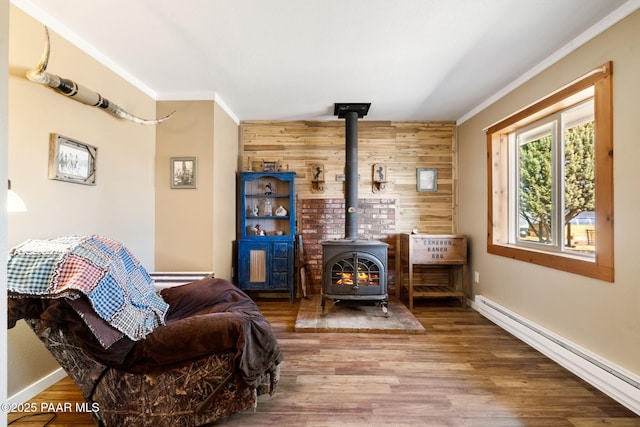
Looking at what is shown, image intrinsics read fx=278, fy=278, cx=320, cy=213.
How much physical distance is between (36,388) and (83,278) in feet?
4.13

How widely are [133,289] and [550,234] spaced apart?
3.19 metres

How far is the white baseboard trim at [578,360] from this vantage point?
5.37 ft

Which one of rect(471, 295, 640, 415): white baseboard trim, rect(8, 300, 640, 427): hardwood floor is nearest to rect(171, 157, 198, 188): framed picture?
rect(8, 300, 640, 427): hardwood floor

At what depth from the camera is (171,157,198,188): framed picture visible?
115 inches

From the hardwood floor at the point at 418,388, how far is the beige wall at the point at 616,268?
0.32 m

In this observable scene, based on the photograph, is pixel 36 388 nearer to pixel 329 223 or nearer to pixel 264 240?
pixel 264 240

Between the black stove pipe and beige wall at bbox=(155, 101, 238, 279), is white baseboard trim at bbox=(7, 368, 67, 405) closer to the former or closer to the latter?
beige wall at bbox=(155, 101, 238, 279)

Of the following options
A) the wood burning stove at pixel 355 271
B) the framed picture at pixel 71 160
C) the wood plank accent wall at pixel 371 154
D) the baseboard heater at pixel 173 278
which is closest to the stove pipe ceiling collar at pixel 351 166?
the wood burning stove at pixel 355 271

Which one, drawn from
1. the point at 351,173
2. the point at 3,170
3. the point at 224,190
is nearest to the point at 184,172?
the point at 224,190

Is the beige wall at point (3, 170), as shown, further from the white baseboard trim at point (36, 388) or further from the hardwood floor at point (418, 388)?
the white baseboard trim at point (36, 388)

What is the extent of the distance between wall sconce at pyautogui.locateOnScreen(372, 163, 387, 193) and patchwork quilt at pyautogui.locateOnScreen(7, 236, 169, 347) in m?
2.94

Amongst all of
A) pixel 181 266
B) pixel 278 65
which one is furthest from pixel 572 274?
pixel 181 266

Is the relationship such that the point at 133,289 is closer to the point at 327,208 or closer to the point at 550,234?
the point at 327,208

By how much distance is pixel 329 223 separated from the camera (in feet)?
12.4
